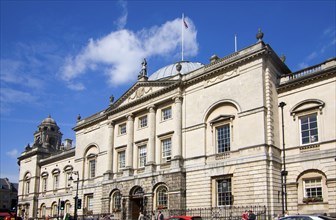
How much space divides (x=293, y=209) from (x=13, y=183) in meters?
95.7

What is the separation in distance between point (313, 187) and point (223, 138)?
7824 mm

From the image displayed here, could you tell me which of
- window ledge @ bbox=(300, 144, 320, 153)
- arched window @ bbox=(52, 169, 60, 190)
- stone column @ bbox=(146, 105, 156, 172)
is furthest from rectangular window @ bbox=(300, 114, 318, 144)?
arched window @ bbox=(52, 169, 60, 190)

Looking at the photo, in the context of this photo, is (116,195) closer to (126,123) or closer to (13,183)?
(126,123)

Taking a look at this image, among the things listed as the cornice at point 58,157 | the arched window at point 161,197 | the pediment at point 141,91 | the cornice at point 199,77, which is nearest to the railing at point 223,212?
the arched window at point 161,197

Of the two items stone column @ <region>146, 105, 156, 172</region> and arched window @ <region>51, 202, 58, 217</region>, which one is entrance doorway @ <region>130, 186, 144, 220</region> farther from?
arched window @ <region>51, 202, 58, 217</region>

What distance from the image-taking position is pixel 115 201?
4056 cm

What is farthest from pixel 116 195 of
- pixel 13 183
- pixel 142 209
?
pixel 13 183

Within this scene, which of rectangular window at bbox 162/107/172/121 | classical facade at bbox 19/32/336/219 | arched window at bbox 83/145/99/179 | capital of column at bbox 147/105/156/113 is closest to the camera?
classical facade at bbox 19/32/336/219

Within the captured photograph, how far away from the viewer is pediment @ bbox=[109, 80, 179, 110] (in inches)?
1483

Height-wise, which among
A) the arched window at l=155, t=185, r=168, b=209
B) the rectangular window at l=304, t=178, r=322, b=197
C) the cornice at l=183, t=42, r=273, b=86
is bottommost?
the arched window at l=155, t=185, r=168, b=209

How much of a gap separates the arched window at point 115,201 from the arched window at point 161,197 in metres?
5.78

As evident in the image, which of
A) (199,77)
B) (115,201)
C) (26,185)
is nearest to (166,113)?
(199,77)

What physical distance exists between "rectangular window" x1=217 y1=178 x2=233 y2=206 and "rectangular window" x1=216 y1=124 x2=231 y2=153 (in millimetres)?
2516

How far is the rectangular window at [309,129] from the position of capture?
28770mm
